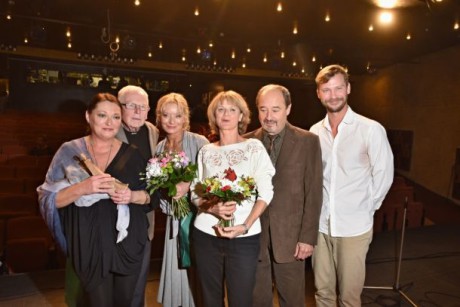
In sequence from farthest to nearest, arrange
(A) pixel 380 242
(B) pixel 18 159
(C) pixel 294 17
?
(C) pixel 294 17, (B) pixel 18 159, (A) pixel 380 242

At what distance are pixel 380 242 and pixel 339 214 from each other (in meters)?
3.25

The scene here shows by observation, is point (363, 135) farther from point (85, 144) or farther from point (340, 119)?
point (85, 144)

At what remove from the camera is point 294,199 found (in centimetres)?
229

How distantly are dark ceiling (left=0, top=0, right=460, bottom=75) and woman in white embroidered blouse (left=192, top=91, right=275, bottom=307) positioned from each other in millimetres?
5422

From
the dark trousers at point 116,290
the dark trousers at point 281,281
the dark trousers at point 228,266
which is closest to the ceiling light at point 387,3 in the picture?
the dark trousers at point 281,281

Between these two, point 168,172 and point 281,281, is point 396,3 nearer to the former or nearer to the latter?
point 281,281

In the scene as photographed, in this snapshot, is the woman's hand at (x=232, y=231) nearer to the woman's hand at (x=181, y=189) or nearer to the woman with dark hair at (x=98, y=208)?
the woman's hand at (x=181, y=189)

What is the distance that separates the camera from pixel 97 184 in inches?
72.4

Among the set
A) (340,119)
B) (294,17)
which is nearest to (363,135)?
(340,119)

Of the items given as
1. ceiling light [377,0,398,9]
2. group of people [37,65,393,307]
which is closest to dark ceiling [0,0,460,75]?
ceiling light [377,0,398,9]

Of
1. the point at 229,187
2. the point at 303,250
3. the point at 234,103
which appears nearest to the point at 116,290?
the point at 229,187

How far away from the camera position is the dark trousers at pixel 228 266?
2014 mm

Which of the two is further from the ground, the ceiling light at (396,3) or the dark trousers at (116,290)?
the ceiling light at (396,3)

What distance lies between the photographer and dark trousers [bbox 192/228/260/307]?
6.61 feet
